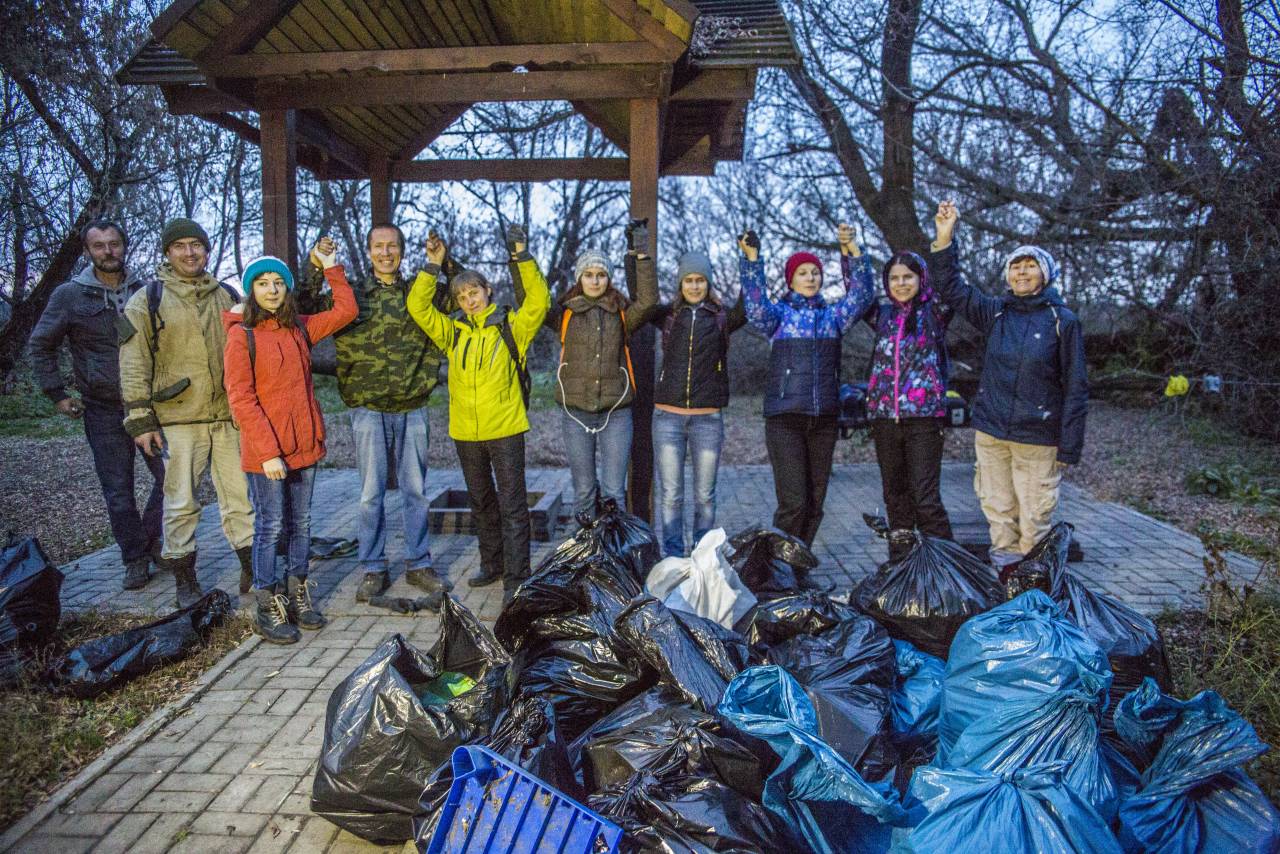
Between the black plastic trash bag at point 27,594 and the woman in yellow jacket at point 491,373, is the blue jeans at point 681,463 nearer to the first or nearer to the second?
the woman in yellow jacket at point 491,373

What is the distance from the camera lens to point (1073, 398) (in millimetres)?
4008

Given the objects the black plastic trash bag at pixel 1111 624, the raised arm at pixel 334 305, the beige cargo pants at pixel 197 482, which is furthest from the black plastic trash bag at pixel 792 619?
the beige cargo pants at pixel 197 482

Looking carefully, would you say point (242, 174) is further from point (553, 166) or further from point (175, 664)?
point (175, 664)

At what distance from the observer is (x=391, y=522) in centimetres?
607

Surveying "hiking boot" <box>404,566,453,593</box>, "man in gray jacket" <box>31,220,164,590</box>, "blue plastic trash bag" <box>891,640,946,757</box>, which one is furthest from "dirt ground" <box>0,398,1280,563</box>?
"blue plastic trash bag" <box>891,640,946,757</box>

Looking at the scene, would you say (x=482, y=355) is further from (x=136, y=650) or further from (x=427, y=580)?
(x=136, y=650)

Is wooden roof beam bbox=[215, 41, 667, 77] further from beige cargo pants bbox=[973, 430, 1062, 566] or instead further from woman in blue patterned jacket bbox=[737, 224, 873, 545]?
beige cargo pants bbox=[973, 430, 1062, 566]

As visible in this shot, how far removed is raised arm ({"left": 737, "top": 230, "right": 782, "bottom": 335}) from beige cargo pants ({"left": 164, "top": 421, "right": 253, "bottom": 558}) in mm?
3020

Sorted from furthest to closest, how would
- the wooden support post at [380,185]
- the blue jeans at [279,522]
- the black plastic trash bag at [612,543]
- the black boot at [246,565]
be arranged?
the wooden support post at [380,185] < the black boot at [246,565] < the blue jeans at [279,522] < the black plastic trash bag at [612,543]

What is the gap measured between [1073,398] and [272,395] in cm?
414

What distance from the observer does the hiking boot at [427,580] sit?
4.42m

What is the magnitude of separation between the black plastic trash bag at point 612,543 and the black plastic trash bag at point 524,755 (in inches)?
38.7

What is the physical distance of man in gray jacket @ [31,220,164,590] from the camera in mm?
4457

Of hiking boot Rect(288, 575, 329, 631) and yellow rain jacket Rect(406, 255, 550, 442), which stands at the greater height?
yellow rain jacket Rect(406, 255, 550, 442)
